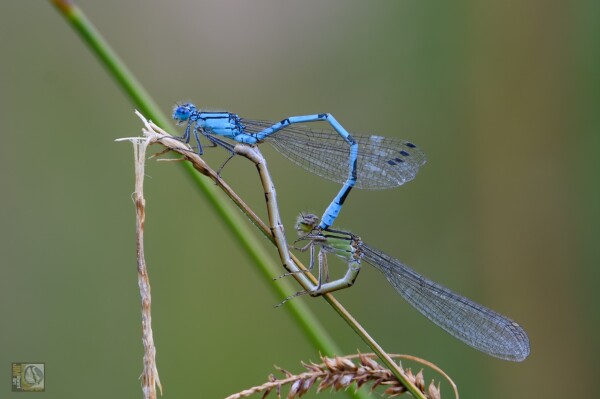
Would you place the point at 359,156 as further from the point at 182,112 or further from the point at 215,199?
the point at 215,199

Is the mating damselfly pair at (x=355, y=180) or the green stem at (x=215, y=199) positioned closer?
the green stem at (x=215, y=199)

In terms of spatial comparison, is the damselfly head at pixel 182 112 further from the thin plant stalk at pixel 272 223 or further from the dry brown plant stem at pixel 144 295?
the dry brown plant stem at pixel 144 295

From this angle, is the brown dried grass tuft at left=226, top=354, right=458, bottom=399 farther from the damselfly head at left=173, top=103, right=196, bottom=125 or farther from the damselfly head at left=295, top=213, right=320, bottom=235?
the damselfly head at left=173, top=103, right=196, bottom=125

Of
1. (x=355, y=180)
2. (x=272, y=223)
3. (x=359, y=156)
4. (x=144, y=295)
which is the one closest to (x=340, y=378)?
(x=144, y=295)

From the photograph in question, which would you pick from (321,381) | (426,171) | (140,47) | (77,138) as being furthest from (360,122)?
(321,381)

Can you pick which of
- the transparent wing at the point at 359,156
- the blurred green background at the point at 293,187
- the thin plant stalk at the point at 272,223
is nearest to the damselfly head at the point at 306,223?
the transparent wing at the point at 359,156

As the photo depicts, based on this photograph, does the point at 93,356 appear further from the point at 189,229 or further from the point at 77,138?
the point at 77,138
